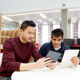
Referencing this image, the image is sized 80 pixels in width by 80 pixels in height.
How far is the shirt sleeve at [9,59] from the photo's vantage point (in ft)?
4.26

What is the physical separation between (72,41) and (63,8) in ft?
7.76

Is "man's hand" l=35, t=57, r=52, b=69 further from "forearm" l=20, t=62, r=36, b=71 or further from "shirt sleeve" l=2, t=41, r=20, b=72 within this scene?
"shirt sleeve" l=2, t=41, r=20, b=72

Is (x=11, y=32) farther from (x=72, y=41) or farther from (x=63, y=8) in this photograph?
(x=72, y=41)

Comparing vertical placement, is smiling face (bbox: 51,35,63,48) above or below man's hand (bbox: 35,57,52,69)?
above

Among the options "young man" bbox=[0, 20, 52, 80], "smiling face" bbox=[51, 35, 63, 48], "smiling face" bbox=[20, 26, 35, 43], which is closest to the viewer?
"young man" bbox=[0, 20, 52, 80]

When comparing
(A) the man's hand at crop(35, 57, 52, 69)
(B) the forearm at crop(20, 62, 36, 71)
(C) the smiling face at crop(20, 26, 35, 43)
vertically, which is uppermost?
(C) the smiling face at crop(20, 26, 35, 43)

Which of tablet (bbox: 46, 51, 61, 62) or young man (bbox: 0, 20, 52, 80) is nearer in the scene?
tablet (bbox: 46, 51, 61, 62)

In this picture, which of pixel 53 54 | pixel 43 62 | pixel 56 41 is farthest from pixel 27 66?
pixel 56 41

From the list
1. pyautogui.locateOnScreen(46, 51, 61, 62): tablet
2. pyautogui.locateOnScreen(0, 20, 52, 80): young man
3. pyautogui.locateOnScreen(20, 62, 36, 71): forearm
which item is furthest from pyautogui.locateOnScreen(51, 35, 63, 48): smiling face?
pyautogui.locateOnScreen(20, 62, 36, 71): forearm

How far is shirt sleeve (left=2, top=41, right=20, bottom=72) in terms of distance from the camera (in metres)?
1.30

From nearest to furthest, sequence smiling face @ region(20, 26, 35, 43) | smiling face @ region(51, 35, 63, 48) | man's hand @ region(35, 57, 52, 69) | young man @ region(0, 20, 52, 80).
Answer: man's hand @ region(35, 57, 52, 69) → young man @ region(0, 20, 52, 80) → smiling face @ region(20, 26, 35, 43) → smiling face @ region(51, 35, 63, 48)

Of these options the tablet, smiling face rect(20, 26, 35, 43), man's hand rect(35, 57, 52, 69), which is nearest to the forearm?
man's hand rect(35, 57, 52, 69)

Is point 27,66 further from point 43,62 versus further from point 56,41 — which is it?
point 56,41

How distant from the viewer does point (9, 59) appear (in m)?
1.37
